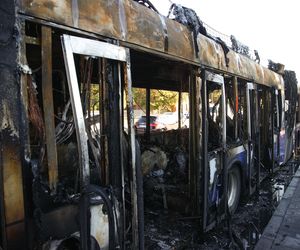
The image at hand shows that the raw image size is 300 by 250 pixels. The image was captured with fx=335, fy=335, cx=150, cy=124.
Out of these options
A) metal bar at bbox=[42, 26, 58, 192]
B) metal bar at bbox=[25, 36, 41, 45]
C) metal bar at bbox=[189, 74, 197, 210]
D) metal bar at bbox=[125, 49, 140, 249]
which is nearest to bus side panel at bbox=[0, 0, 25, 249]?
metal bar at bbox=[25, 36, 41, 45]

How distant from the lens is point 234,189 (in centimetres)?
581

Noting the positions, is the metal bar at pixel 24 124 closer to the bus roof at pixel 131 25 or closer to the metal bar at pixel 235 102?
the bus roof at pixel 131 25

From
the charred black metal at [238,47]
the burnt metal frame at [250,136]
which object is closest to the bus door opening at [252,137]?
the burnt metal frame at [250,136]

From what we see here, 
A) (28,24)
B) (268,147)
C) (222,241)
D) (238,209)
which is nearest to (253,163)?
(238,209)

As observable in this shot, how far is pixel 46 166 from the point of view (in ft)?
7.03

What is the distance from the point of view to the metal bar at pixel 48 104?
203 cm

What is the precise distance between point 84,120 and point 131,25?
0.99 metres

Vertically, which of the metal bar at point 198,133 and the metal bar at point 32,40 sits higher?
the metal bar at point 32,40

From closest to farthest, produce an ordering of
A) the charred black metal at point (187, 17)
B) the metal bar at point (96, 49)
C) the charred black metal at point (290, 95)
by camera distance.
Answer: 1. the metal bar at point (96, 49)
2. the charred black metal at point (187, 17)
3. the charred black metal at point (290, 95)

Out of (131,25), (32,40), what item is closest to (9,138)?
(32,40)

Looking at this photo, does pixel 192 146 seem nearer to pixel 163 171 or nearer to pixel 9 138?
pixel 163 171

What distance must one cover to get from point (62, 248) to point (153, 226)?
8.02ft

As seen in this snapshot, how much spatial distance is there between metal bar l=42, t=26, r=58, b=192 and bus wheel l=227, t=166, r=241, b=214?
3959mm

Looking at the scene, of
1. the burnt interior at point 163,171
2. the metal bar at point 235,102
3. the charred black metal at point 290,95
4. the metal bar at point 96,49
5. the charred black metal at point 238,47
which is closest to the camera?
the metal bar at point 96,49
